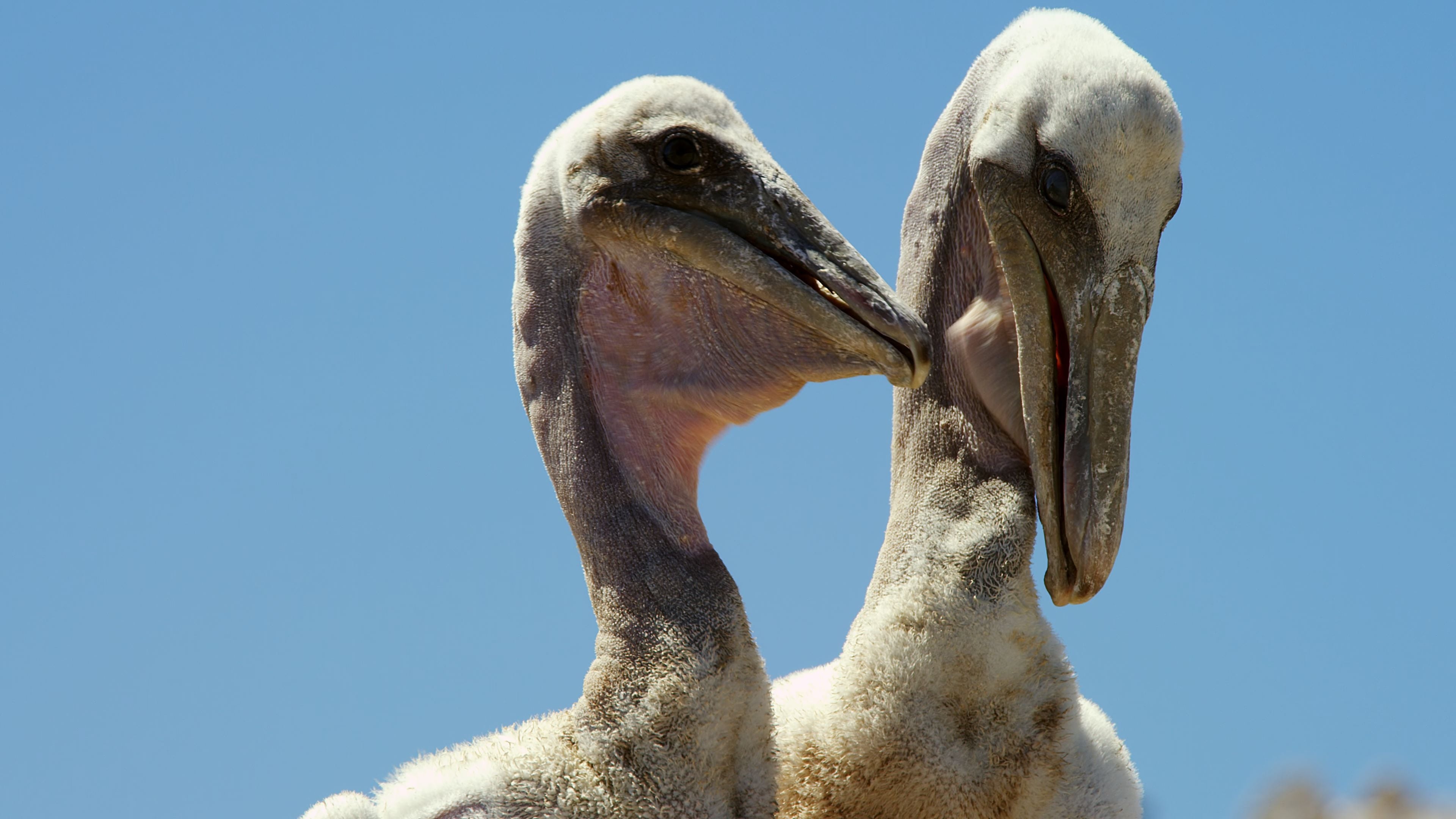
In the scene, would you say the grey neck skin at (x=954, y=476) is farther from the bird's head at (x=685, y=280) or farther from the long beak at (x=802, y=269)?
the long beak at (x=802, y=269)

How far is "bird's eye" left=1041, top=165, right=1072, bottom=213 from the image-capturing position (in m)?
5.93

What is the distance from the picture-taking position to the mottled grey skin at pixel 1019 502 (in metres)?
5.84

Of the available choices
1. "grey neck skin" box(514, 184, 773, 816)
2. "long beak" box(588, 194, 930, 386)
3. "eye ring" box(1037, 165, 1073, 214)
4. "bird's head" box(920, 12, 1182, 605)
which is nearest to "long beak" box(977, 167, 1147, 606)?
"bird's head" box(920, 12, 1182, 605)

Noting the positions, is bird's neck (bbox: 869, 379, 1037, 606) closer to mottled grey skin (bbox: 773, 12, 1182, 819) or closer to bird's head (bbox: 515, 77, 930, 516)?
mottled grey skin (bbox: 773, 12, 1182, 819)

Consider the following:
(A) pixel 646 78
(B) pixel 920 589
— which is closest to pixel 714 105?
(A) pixel 646 78

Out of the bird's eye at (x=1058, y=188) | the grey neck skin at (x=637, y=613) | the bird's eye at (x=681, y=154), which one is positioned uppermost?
the bird's eye at (x=681, y=154)

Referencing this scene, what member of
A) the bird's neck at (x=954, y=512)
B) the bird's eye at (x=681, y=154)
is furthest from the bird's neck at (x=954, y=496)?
the bird's eye at (x=681, y=154)

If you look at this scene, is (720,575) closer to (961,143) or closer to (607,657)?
(607,657)

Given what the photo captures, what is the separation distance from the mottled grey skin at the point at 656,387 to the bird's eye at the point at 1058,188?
95 cm

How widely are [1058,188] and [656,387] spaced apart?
153cm

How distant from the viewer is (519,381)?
5.76 m

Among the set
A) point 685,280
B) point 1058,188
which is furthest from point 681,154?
point 1058,188

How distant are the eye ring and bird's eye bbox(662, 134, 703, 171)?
4.16 feet

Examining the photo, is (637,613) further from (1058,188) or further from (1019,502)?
(1058,188)
